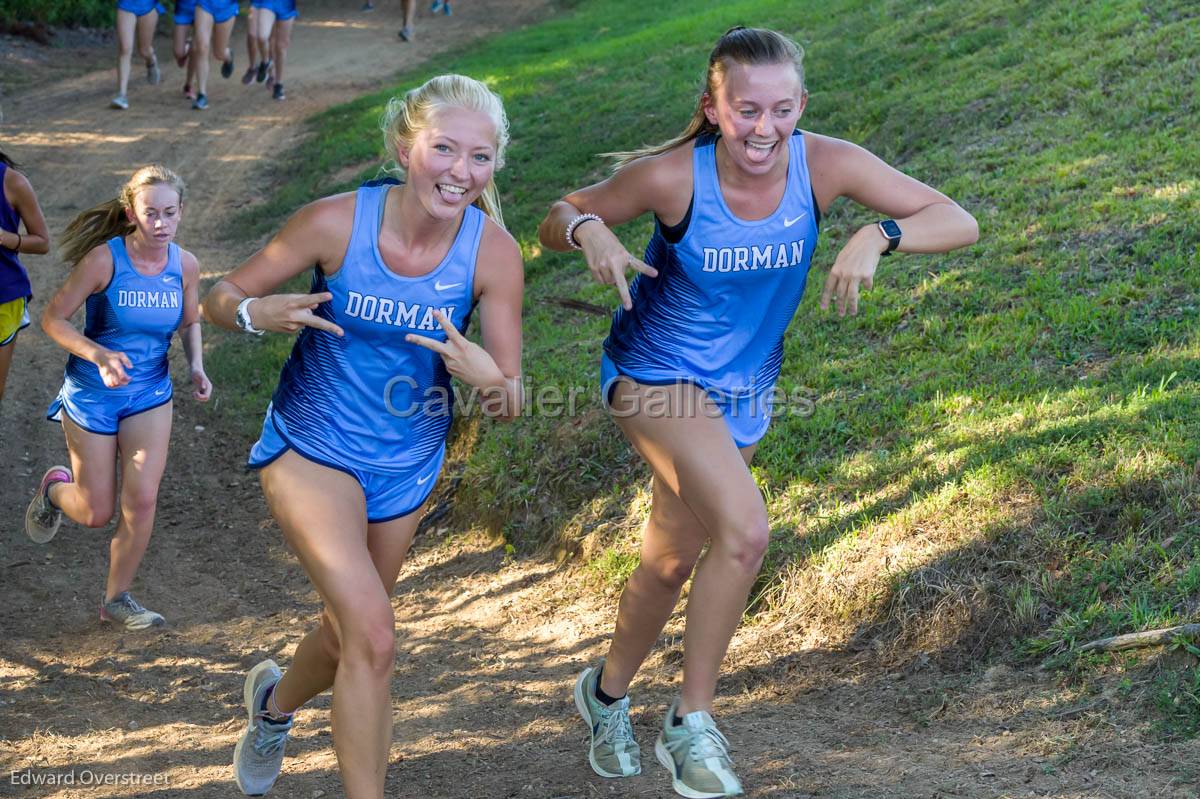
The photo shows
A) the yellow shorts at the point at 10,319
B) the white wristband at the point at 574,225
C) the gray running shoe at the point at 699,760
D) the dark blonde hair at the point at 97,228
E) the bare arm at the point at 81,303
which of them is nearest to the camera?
the gray running shoe at the point at 699,760

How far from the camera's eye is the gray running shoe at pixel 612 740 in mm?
4352

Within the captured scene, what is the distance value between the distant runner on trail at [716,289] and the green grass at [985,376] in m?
1.25

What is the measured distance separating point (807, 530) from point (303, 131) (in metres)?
11.6

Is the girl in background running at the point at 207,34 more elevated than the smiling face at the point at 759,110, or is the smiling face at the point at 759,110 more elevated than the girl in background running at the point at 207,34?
the smiling face at the point at 759,110

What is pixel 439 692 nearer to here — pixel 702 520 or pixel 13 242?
pixel 702 520

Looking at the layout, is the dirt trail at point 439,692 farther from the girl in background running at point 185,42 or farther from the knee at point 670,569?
the girl in background running at point 185,42

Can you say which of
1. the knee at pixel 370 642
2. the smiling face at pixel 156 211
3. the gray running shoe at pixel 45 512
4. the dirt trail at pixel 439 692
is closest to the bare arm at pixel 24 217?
the smiling face at pixel 156 211

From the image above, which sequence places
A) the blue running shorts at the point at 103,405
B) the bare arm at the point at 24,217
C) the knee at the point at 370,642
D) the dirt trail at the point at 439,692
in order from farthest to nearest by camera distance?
the bare arm at the point at 24,217 → the blue running shorts at the point at 103,405 → the dirt trail at the point at 439,692 → the knee at the point at 370,642

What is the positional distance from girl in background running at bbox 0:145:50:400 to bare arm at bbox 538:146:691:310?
3.22m

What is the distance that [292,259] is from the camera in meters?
3.65

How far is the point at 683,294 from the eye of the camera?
4.00 meters

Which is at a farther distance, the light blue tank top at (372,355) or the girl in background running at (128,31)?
the girl in background running at (128,31)

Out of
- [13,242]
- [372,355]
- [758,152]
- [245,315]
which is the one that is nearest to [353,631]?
[372,355]

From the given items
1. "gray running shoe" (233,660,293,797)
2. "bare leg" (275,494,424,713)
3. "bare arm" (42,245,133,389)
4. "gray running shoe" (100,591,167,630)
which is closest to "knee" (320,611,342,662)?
"bare leg" (275,494,424,713)
